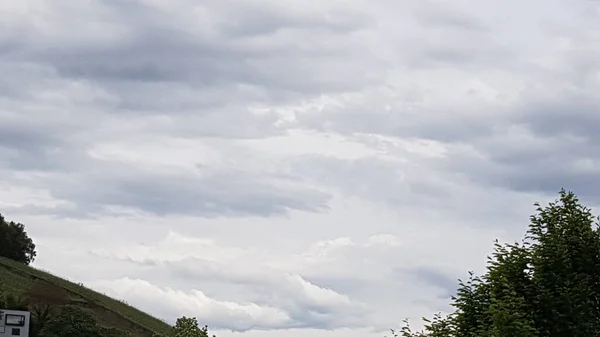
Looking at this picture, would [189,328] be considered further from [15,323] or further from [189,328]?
[15,323]

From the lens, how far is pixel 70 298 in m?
181

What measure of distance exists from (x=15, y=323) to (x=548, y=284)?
376ft

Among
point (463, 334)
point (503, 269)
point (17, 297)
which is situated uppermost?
point (17, 297)

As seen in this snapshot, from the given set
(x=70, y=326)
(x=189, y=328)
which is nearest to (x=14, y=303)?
(x=70, y=326)

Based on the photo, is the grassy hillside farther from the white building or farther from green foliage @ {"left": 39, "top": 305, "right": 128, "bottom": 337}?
green foliage @ {"left": 39, "top": 305, "right": 128, "bottom": 337}

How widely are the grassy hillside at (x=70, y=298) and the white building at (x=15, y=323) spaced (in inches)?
779

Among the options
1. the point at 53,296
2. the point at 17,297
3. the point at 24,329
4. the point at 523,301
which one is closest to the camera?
the point at 523,301

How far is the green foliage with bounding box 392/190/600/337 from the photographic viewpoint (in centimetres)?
4722

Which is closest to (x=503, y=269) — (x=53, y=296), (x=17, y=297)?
(x=17, y=297)

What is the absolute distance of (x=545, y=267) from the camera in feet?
160

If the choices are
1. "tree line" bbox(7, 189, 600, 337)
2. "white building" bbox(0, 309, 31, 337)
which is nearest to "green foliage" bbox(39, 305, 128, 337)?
"white building" bbox(0, 309, 31, 337)

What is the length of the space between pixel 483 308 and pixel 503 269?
2.61 m

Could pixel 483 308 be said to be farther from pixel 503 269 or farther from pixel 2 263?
pixel 2 263

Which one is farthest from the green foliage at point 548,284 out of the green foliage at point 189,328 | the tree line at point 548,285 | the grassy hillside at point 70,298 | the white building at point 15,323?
the grassy hillside at point 70,298
